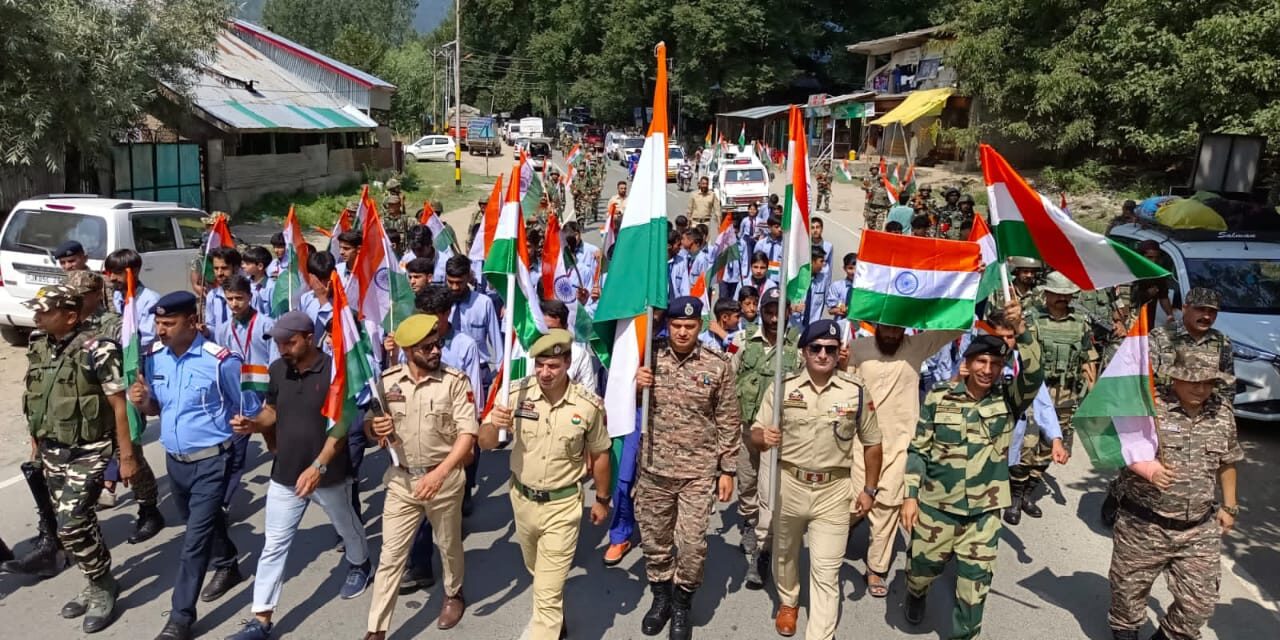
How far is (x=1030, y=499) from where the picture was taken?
6496 mm

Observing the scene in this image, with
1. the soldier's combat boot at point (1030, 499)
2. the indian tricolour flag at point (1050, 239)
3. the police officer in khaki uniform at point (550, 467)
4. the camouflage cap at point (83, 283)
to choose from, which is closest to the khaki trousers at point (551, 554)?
the police officer in khaki uniform at point (550, 467)

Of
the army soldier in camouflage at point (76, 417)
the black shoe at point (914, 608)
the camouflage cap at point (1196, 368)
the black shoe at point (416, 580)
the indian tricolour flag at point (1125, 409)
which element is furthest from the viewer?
the black shoe at point (416, 580)

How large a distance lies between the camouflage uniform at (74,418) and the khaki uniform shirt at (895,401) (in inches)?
164

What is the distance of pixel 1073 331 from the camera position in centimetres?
604

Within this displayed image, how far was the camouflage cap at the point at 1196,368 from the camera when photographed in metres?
4.11

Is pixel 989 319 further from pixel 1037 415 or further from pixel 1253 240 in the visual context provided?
pixel 1253 240

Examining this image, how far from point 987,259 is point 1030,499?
6.34 ft

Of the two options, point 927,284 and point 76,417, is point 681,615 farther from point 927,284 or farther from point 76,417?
point 76,417

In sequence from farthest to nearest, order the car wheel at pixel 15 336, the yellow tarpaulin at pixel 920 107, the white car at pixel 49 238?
the yellow tarpaulin at pixel 920 107, the car wheel at pixel 15 336, the white car at pixel 49 238

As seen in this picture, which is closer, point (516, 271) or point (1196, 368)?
point (1196, 368)

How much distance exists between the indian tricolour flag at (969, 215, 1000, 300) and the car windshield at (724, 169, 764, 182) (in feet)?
55.7

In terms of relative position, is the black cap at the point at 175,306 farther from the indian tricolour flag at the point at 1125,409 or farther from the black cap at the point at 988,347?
the indian tricolour flag at the point at 1125,409

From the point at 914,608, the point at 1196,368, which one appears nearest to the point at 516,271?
the point at 914,608

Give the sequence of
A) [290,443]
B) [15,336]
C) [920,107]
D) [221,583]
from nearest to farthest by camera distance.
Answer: [290,443]
[221,583]
[15,336]
[920,107]
